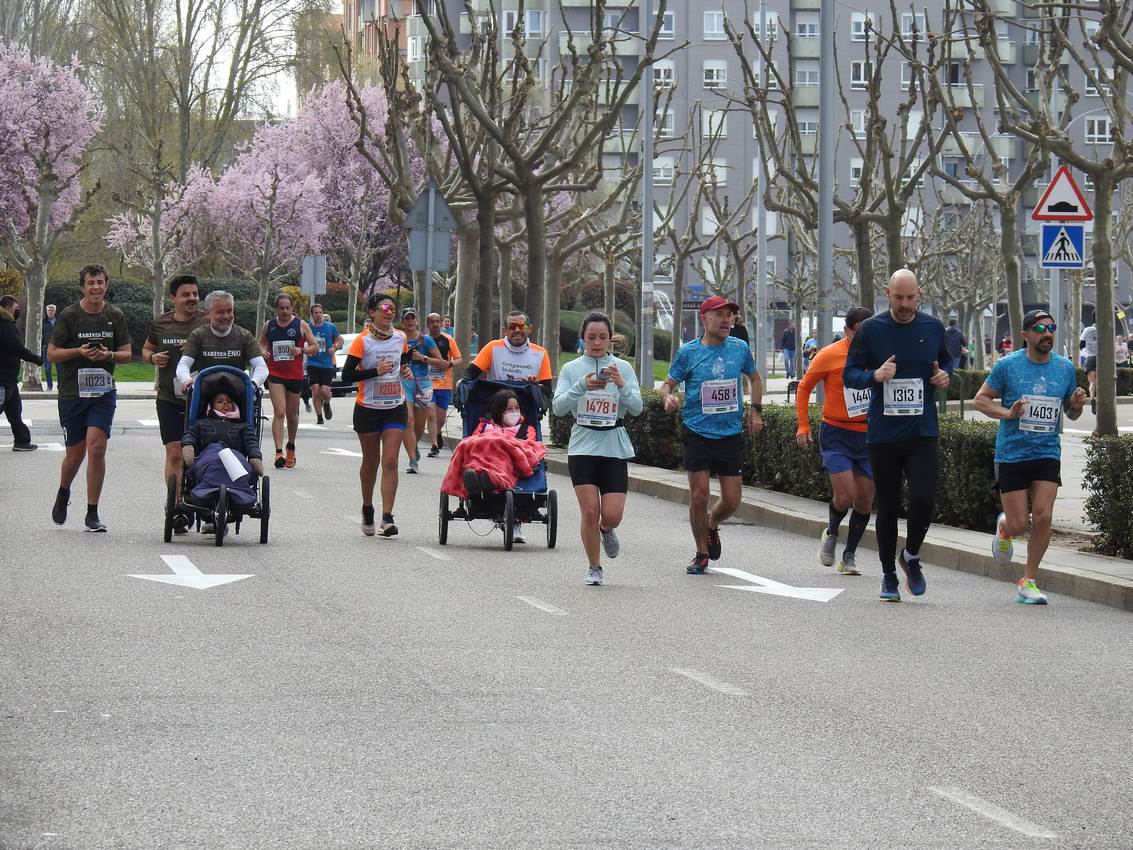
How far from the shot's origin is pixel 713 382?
12.8m

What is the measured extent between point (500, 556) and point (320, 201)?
6182 centimetres

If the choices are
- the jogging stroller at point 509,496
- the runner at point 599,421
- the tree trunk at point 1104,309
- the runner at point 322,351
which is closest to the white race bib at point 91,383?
the jogging stroller at point 509,496

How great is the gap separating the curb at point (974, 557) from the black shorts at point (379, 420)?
341 cm

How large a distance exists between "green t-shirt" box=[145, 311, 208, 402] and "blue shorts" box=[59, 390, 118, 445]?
0.41 m

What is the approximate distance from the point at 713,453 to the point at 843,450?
94cm

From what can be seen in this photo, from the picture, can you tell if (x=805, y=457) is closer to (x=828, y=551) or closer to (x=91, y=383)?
(x=828, y=551)

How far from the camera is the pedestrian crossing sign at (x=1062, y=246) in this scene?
19328 millimetres

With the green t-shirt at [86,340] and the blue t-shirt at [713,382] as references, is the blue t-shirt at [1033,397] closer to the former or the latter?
the blue t-shirt at [713,382]

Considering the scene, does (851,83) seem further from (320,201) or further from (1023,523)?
(1023,523)

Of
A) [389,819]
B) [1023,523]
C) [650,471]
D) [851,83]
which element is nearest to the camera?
[389,819]

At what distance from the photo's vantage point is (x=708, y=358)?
1286 cm

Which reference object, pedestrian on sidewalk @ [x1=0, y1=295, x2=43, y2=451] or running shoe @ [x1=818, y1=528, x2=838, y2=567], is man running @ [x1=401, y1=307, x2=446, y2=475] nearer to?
pedestrian on sidewalk @ [x1=0, y1=295, x2=43, y2=451]

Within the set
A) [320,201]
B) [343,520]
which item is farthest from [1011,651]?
[320,201]

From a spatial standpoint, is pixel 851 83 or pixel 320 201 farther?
pixel 851 83
